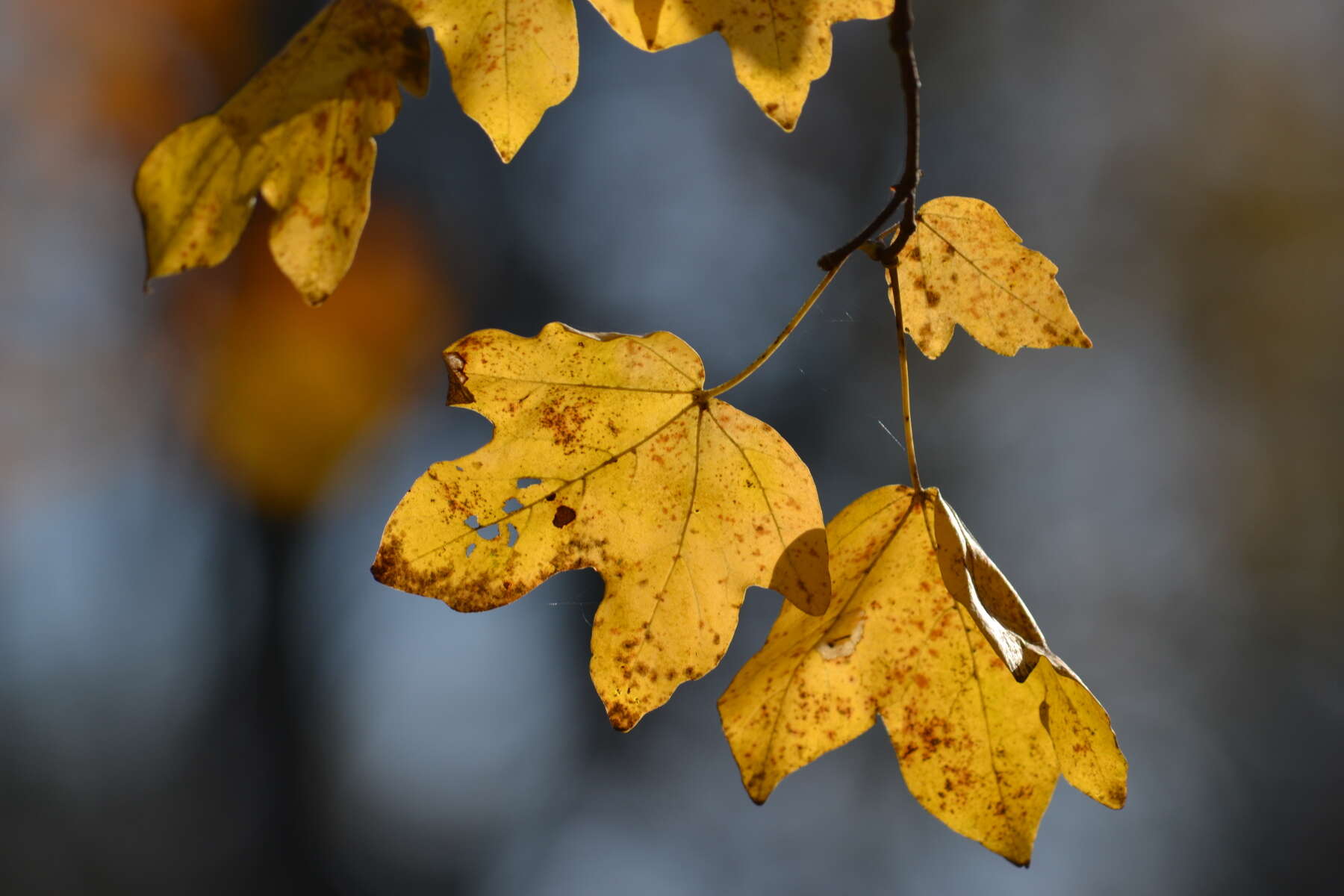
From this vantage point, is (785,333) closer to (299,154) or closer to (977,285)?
(977,285)

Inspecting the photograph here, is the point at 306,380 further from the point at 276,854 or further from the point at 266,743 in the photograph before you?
the point at 276,854

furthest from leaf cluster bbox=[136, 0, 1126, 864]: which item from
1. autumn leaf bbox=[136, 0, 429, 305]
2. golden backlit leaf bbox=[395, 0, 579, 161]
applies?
autumn leaf bbox=[136, 0, 429, 305]

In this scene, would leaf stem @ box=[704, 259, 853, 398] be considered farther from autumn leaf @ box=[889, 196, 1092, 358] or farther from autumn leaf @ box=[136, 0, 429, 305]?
autumn leaf @ box=[136, 0, 429, 305]

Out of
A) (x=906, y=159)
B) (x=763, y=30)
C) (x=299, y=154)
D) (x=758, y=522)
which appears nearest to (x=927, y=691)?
(x=758, y=522)

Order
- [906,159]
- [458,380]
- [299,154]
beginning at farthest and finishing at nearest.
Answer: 1. [458,380]
2. [906,159]
3. [299,154]

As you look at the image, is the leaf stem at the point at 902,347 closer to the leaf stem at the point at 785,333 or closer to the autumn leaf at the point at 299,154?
the leaf stem at the point at 785,333

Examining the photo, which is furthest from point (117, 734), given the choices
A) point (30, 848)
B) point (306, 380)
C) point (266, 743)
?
point (306, 380)

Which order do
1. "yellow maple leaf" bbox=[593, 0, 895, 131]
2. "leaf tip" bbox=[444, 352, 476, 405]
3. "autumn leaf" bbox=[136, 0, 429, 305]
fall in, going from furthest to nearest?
"leaf tip" bbox=[444, 352, 476, 405] → "yellow maple leaf" bbox=[593, 0, 895, 131] → "autumn leaf" bbox=[136, 0, 429, 305]
